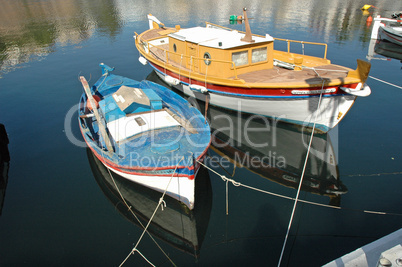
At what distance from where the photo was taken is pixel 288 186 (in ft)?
37.3

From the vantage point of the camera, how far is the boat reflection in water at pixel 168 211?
917cm

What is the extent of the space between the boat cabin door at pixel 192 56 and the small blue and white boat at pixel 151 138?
3.38 m

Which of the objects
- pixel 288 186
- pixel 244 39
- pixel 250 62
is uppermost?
pixel 244 39

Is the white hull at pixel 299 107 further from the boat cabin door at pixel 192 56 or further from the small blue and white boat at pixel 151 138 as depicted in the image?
the small blue and white boat at pixel 151 138

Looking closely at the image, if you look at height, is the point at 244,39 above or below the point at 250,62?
above

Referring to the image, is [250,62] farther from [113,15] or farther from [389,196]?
[113,15]

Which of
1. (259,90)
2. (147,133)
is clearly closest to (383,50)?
(259,90)

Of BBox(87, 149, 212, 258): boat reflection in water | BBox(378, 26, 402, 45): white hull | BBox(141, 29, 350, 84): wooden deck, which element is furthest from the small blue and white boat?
BBox(378, 26, 402, 45): white hull

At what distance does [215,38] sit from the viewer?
16.5 metres

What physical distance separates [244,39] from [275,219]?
10250 millimetres

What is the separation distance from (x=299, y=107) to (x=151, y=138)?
807cm

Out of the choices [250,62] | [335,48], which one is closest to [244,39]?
[250,62]

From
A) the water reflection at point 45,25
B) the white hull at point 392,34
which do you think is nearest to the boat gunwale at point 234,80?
the water reflection at point 45,25

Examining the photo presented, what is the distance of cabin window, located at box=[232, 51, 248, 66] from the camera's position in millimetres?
15172
